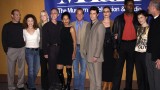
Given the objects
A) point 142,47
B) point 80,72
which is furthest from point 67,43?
point 142,47

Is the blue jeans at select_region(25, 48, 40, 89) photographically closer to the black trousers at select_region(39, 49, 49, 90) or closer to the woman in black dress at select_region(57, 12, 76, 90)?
the black trousers at select_region(39, 49, 49, 90)

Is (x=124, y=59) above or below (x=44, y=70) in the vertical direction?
above

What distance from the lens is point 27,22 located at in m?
5.77

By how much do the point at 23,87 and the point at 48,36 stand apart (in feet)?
4.17

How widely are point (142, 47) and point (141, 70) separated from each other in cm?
46

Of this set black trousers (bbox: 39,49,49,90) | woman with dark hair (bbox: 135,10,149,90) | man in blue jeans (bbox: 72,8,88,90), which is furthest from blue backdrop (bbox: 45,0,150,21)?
black trousers (bbox: 39,49,49,90)

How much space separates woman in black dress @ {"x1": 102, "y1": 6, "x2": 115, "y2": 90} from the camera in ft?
17.3

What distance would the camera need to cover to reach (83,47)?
5.47m

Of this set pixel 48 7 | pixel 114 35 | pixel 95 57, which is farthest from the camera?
pixel 48 7

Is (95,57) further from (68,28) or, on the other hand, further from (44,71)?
(44,71)

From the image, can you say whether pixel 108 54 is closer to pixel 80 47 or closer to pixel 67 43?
pixel 80 47

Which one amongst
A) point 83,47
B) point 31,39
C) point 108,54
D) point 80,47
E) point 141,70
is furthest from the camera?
point 31,39

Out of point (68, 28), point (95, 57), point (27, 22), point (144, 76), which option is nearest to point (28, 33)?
point (27, 22)

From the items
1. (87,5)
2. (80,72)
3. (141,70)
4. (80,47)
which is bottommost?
(80,72)
